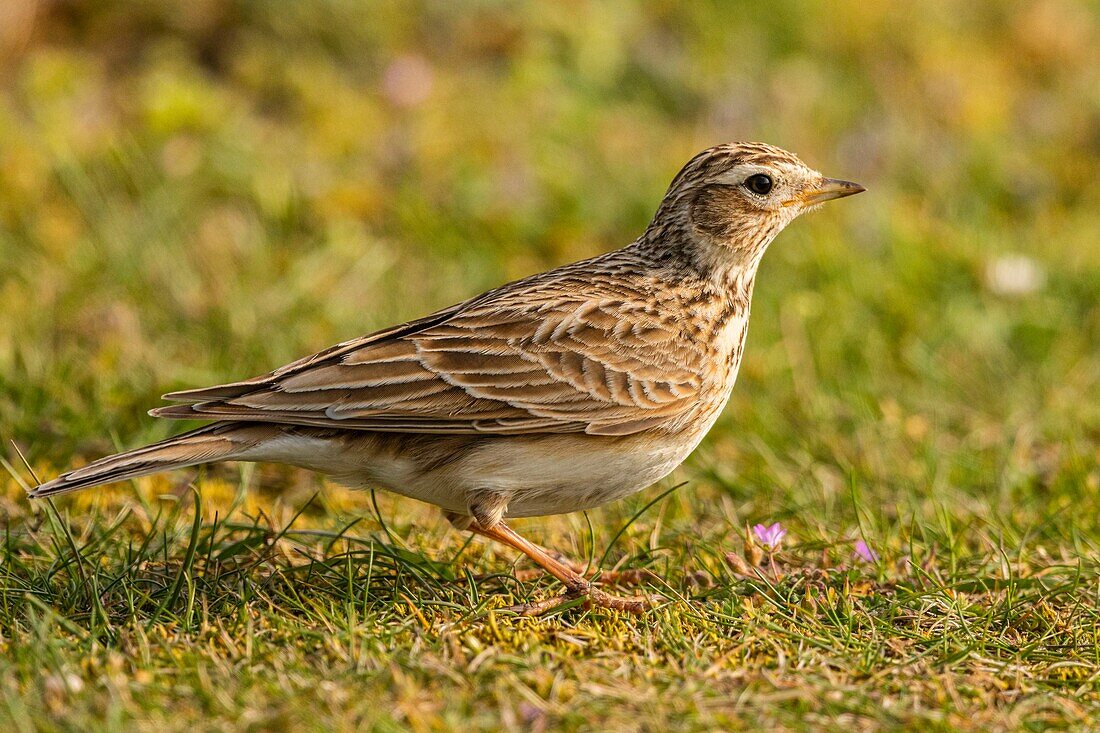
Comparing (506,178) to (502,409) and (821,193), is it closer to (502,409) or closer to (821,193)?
(821,193)

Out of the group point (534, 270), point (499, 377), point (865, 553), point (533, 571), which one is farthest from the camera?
point (534, 270)

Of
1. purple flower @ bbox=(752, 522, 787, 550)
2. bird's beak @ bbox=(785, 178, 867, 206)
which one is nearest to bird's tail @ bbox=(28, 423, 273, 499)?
purple flower @ bbox=(752, 522, 787, 550)

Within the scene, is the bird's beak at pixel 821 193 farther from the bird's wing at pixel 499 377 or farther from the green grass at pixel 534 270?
the green grass at pixel 534 270

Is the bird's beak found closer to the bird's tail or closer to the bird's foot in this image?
the bird's foot

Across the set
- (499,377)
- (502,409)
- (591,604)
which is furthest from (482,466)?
(591,604)

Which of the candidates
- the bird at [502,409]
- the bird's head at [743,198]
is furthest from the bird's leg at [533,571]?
the bird's head at [743,198]
